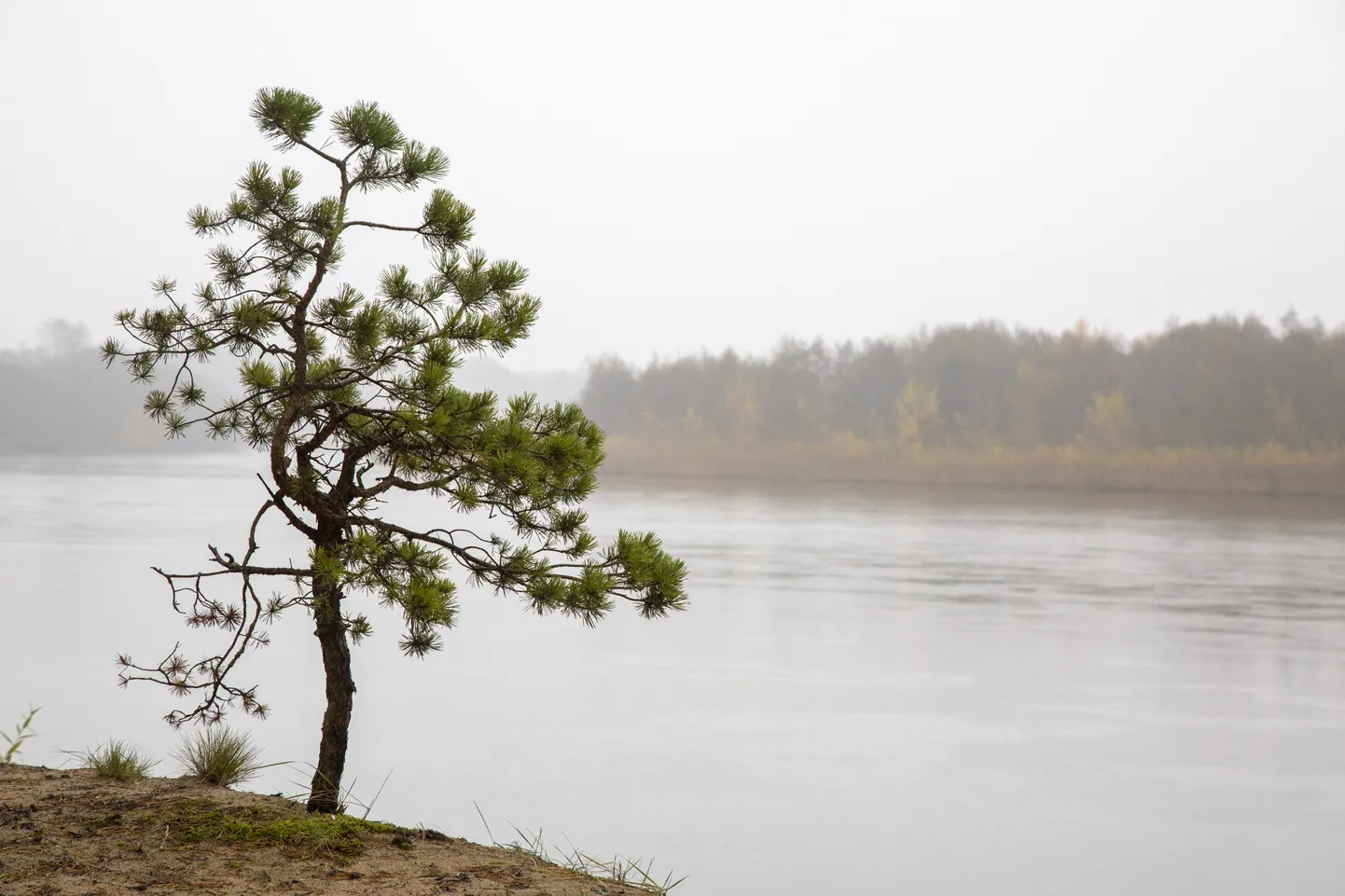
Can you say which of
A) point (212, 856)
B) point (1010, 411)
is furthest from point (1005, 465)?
point (212, 856)

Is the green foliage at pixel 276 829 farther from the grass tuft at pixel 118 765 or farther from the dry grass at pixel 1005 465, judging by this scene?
the dry grass at pixel 1005 465

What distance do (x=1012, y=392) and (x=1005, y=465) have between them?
15.1ft

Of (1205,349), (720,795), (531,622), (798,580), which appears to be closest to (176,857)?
(720,795)

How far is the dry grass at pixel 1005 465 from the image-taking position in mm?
37031

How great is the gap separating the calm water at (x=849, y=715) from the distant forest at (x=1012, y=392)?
2812 centimetres

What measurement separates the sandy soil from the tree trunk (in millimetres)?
95

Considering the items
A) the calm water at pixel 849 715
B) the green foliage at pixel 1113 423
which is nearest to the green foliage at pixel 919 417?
the green foliage at pixel 1113 423

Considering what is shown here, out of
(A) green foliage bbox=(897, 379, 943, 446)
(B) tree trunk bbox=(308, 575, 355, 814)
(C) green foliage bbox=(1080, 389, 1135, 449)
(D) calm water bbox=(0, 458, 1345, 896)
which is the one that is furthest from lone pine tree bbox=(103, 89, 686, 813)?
(A) green foliage bbox=(897, 379, 943, 446)

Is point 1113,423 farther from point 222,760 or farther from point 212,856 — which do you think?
point 212,856

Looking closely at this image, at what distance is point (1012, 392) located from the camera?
45.0 m

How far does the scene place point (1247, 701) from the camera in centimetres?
707

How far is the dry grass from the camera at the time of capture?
1458 inches

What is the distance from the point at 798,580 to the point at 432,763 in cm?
654

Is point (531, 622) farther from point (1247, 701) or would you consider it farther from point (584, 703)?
point (1247, 701)
